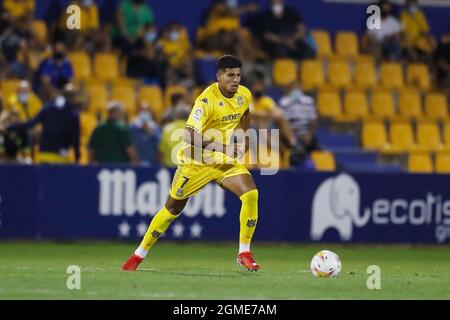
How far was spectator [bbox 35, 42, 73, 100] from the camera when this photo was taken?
2075 centimetres

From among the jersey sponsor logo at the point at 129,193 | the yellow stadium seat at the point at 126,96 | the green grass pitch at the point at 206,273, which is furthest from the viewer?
the yellow stadium seat at the point at 126,96

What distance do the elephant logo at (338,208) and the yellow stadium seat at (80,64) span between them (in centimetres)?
575

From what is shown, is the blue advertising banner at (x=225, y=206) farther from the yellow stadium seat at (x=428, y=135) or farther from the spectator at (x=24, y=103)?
the yellow stadium seat at (x=428, y=135)

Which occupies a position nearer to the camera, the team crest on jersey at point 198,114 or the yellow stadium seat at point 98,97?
the team crest on jersey at point 198,114

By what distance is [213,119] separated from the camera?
13.0 m

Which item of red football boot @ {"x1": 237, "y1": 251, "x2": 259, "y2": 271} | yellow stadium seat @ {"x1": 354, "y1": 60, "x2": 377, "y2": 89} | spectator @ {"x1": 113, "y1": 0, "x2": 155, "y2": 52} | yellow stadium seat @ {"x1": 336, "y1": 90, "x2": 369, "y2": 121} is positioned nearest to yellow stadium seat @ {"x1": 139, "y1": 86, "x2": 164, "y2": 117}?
spectator @ {"x1": 113, "y1": 0, "x2": 155, "y2": 52}

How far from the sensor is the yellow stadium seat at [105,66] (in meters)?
22.9

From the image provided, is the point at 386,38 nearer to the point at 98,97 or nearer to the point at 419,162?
the point at 419,162

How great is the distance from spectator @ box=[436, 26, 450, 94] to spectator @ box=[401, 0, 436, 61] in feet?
1.61

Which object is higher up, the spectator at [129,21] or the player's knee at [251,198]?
the spectator at [129,21]

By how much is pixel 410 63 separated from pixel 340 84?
6.65ft

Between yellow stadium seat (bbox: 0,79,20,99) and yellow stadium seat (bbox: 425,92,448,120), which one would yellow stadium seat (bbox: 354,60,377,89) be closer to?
yellow stadium seat (bbox: 425,92,448,120)

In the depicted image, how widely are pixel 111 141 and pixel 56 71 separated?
2.44 m

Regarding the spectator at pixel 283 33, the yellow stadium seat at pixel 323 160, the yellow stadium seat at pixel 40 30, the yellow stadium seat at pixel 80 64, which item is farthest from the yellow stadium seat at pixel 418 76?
the yellow stadium seat at pixel 40 30
